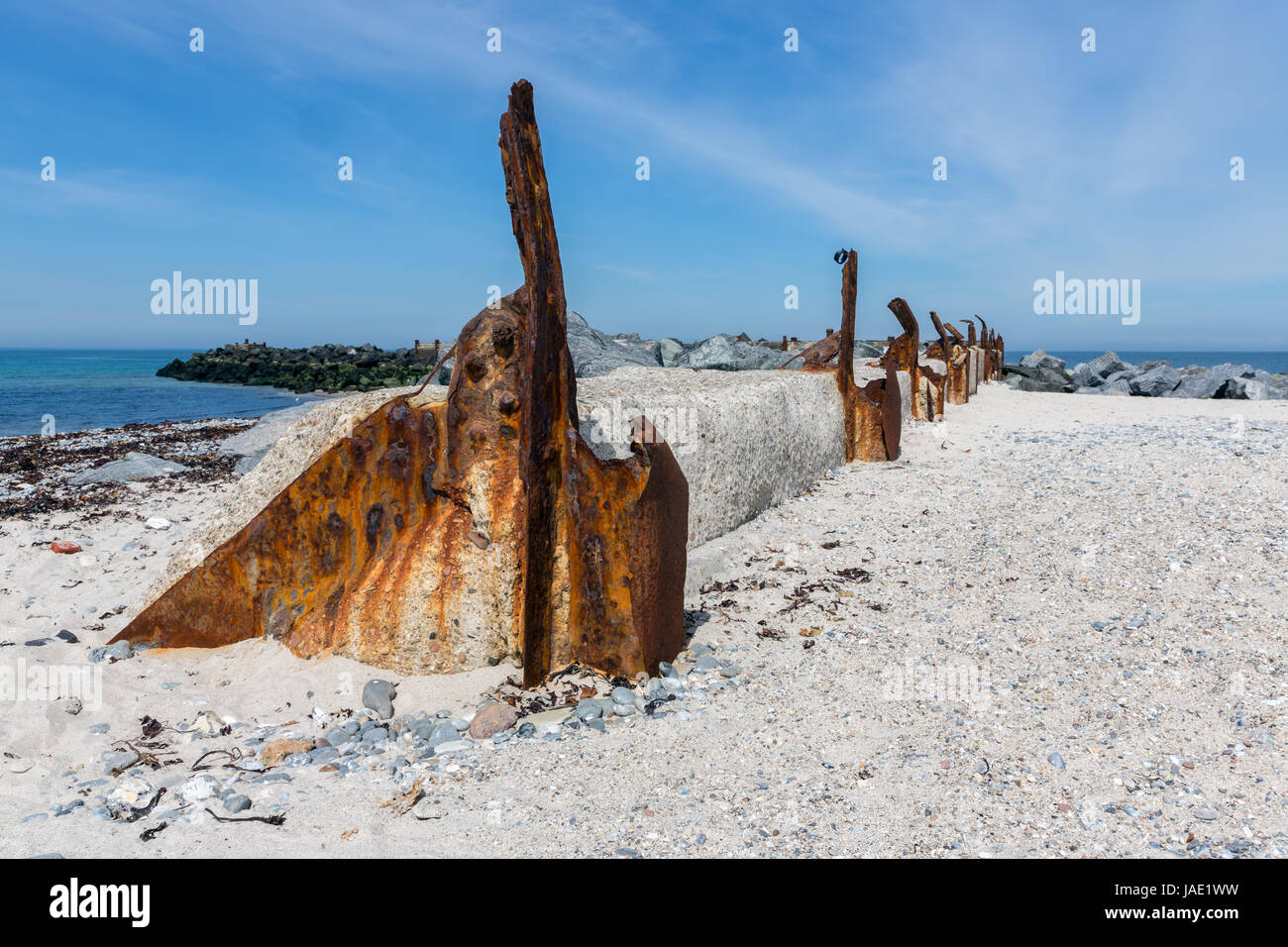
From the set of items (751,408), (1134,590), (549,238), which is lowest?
(1134,590)

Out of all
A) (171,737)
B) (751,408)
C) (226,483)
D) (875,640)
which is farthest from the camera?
(226,483)

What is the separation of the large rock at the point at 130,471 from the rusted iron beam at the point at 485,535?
18.6 ft

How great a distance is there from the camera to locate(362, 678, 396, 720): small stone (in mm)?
2791

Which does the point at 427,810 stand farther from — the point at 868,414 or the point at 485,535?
the point at 868,414

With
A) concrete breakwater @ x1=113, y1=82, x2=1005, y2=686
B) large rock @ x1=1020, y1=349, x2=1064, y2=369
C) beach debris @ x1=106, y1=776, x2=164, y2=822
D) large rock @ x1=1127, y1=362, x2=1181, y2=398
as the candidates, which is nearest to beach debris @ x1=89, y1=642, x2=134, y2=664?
concrete breakwater @ x1=113, y1=82, x2=1005, y2=686

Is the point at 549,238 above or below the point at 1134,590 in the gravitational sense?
above

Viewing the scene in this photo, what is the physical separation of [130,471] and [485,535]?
695 cm

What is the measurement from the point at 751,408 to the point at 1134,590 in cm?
259

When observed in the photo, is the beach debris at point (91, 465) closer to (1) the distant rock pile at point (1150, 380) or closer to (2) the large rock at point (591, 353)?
(2) the large rock at point (591, 353)

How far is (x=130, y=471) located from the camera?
809 centimetres

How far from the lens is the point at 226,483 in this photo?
7.40 meters

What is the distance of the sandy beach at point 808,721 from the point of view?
6.90 ft

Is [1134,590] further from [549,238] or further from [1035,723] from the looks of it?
[549,238]
